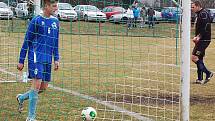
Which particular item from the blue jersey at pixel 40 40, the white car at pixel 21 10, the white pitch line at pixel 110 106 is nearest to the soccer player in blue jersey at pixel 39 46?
the blue jersey at pixel 40 40

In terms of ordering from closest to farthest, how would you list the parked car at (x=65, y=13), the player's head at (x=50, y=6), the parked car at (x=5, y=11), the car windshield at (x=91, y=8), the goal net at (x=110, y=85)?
the player's head at (x=50, y=6) < the goal net at (x=110, y=85) < the car windshield at (x=91, y=8) < the parked car at (x=65, y=13) < the parked car at (x=5, y=11)

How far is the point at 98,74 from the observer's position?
14.0 metres

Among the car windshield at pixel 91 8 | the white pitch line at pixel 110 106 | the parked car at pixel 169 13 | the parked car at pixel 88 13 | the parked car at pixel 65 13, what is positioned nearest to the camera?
the white pitch line at pixel 110 106

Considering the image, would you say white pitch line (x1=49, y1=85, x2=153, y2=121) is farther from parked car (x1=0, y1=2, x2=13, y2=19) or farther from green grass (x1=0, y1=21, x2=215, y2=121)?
parked car (x1=0, y1=2, x2=13, y2=19)

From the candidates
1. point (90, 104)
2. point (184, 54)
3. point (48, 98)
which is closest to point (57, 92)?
point (48, 98)

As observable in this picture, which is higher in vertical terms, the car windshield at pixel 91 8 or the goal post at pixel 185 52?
the car windshield at pixel 91 8

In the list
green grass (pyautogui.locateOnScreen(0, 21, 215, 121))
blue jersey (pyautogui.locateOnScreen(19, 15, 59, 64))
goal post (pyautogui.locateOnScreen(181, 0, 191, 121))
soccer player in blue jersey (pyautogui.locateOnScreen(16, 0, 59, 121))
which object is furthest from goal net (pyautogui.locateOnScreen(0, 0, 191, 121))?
blue jersey (pyautogui.locateOnScreen(19, 15, 59, 64))

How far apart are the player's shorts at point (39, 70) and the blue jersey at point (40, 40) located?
7 centimetres

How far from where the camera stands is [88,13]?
441 inches

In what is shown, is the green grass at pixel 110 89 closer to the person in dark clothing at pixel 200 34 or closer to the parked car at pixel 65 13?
the person in dark clothing at pixel 200 34

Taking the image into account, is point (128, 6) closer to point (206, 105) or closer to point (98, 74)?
point (206, 105)

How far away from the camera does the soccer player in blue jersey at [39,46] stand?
7559 mm

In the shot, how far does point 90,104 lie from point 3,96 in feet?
6.24

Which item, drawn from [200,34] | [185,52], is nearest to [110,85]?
[200,34]
